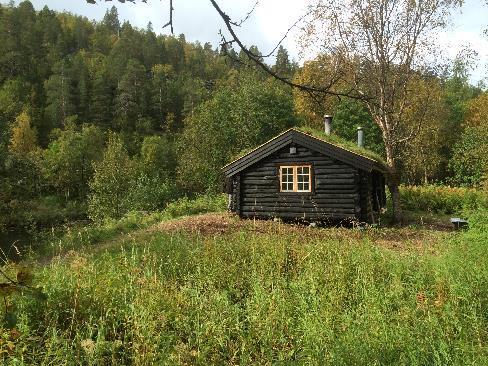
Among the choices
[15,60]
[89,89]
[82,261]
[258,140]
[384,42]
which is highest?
[15,60]

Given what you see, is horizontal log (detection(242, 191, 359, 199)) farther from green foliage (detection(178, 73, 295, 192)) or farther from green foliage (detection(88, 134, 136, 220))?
green foliage (detection(178, 73, 295, 192))

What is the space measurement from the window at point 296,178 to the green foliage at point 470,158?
24179mm

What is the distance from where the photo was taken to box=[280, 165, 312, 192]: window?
1753 cm

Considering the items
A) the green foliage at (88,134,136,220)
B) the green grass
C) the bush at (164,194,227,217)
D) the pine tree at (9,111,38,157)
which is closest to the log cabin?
the bush at (164,194,227,217)

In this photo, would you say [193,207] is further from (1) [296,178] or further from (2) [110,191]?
(2) [110,191]

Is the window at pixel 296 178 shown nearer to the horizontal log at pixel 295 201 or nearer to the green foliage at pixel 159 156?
the horizontal log at pixel 295 201

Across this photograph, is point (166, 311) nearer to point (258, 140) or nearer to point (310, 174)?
point (310, 174)

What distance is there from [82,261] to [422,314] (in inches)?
182

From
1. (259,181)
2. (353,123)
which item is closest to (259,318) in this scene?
(259,181)

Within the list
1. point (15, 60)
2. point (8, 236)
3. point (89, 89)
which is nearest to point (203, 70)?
point (89, 89)

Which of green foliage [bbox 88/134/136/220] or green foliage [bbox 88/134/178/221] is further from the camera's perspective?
green foliage [bbox 88/134/136/220]

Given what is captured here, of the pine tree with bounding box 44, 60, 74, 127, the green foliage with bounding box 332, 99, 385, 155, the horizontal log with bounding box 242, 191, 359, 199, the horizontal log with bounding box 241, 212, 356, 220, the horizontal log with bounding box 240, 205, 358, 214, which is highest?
the pine tree with bounding box 44, 60, 74, 127

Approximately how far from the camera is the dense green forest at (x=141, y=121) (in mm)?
28250

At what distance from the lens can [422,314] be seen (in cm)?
536
